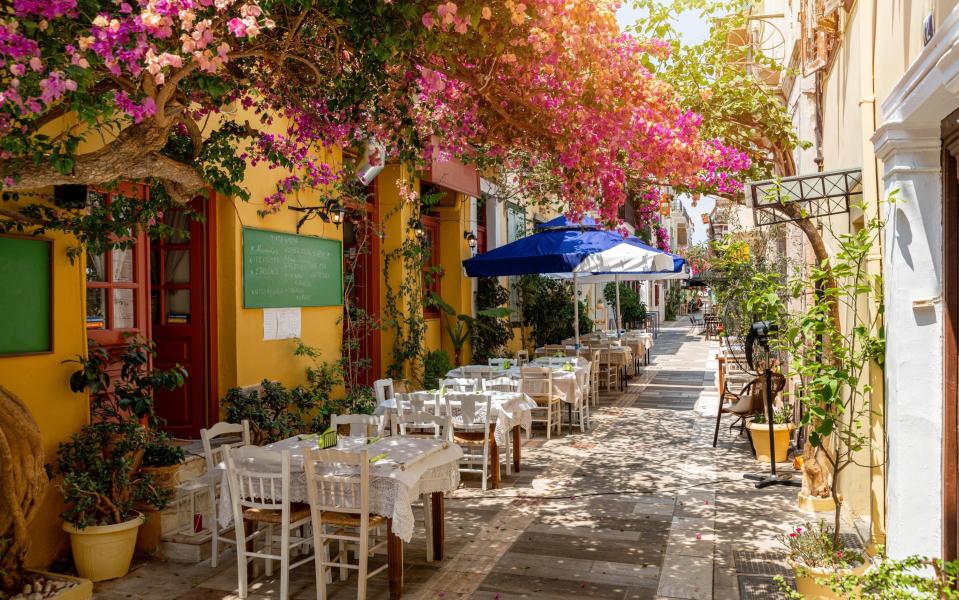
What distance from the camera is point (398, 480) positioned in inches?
170

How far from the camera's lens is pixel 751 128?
787 centimetres

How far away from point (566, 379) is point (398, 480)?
505 cm

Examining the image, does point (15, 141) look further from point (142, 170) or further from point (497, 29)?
point (497, 29)

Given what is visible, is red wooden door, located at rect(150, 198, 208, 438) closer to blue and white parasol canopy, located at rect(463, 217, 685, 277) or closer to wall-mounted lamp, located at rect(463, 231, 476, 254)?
blue and white parasol canopy, located at rect(463, 217, 685, 277)

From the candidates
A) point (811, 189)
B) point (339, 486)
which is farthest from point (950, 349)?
point (339, 486)

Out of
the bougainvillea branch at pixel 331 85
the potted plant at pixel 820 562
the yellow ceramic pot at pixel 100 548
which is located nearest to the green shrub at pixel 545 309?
the bougainvillea branch at pixel 331 85

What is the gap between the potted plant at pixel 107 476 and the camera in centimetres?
466

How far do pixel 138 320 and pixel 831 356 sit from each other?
16.8 feet

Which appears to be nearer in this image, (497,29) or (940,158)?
(940,158)

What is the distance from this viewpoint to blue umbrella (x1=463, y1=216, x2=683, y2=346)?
33.9 feet

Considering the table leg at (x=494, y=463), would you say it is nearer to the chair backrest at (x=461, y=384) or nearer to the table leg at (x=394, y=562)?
the chair backrest at (x=461, y=384)

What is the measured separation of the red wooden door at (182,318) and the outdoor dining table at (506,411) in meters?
1.74

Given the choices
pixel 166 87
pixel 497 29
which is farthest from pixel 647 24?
pixel 166 87

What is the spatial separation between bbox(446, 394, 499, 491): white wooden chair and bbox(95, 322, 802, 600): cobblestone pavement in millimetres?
269
